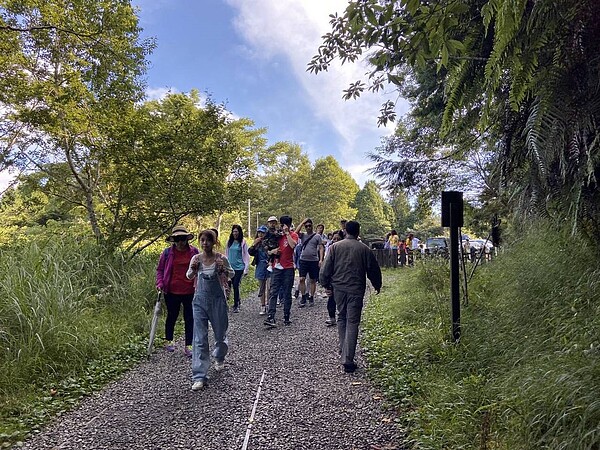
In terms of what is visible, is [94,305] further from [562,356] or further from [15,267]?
[562,356]

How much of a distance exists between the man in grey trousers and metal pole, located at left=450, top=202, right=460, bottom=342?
2.76ft

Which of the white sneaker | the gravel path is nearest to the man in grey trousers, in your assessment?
the gravel path

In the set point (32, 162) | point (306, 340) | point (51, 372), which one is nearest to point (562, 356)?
point (306, 340)

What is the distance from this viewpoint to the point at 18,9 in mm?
7379

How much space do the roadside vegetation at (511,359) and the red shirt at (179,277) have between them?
2570 millimetres

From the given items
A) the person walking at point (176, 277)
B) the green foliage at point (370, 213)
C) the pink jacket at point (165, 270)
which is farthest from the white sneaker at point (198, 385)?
the green foliage at point (370, 213)

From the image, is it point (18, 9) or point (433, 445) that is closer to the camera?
point (433, 445)

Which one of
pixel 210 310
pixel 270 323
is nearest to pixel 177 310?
pixel 210 310

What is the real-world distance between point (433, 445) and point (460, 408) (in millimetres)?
425

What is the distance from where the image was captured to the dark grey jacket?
16.3 feet

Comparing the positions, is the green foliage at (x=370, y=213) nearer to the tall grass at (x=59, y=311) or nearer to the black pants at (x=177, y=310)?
the tall grass at (x=59, y=311)

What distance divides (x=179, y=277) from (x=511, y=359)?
12.9ft

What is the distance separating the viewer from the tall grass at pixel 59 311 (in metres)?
4.33

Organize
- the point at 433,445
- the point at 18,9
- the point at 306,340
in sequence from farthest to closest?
the point at 18,9 → the point at 306,340 → the point at 433,445
